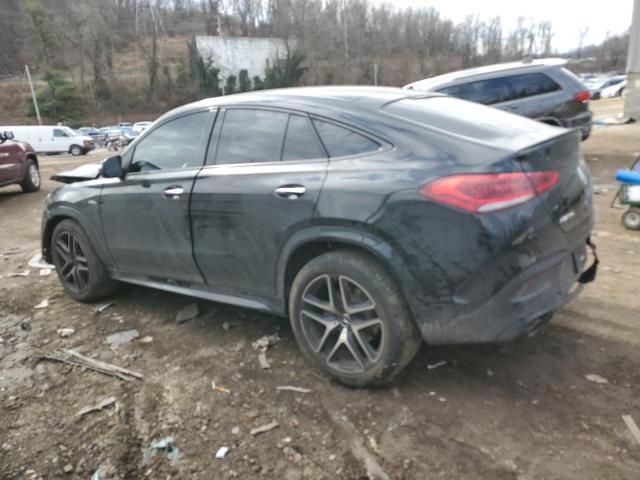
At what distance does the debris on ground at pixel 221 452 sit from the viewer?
2.64 m

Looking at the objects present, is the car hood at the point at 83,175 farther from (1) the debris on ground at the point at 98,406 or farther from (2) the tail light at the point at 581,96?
(2) the tail light at the point at 581,96

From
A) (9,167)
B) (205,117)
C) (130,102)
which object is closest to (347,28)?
(130,102)

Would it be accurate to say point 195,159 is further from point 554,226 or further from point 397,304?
point 554,226

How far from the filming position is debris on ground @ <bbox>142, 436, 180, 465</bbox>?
2.67 meters

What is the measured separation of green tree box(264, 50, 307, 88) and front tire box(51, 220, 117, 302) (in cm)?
6917

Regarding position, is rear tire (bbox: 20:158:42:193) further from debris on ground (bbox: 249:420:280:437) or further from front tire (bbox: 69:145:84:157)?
front tire (bbox: 69:145:84:157)

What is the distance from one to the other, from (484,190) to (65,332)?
344 cm

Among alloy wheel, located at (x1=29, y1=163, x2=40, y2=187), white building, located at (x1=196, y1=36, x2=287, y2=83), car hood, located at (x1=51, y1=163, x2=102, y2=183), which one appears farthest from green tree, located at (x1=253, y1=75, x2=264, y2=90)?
car hood, located at (x1=51, y1=163, x2=102, y2=183)

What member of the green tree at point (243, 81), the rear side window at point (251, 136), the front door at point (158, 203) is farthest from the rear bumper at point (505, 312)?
the green tree at point (243, 81)

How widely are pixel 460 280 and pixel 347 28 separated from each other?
4024 inches

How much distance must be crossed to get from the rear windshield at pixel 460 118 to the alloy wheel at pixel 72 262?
310 cm

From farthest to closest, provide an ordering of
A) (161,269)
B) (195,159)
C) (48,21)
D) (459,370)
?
(48,21), (161,269), (195,159), (459,370)

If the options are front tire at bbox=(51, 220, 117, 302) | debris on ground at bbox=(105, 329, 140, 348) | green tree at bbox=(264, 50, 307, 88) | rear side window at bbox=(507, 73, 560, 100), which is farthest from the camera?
green tree at bbox=(264, 50, 307, 88)

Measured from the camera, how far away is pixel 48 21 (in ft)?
252
